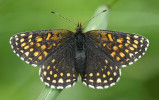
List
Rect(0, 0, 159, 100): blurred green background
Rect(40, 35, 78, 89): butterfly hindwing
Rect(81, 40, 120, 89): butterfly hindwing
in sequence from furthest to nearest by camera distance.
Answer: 1. Rect(0, 0, 159, 100): blurred green background
2. Rect(81, 40, 120, 89): butterfly hindwing
3. Rect(40, 35, 78, 89): butterfly hindwing

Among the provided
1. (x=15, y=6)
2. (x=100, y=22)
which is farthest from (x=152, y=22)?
(x=15, y=6)

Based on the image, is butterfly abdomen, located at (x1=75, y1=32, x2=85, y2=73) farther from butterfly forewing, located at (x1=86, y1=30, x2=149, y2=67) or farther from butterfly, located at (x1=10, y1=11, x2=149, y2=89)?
butterfly forewing, located at (x1=86, y1=30, x2=149, y2=67)

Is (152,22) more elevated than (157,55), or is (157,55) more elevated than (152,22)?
(152,22)

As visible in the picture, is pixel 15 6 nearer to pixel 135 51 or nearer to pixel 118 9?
pixel 118 9

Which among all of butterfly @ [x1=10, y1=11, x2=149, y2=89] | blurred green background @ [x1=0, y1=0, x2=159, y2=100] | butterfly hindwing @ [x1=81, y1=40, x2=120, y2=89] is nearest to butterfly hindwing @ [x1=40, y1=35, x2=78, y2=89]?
butterfly @ [x1=10, y1=11, x2=149, y2=89]

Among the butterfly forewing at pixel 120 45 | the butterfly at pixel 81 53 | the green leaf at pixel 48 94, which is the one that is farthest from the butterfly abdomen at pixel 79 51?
the green leaf at pixel 48 94
